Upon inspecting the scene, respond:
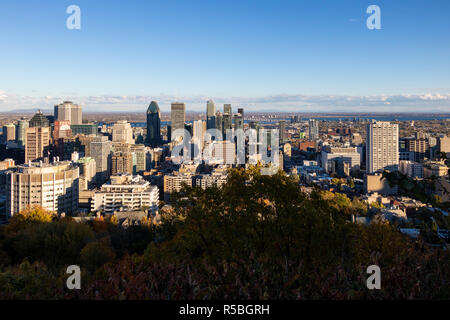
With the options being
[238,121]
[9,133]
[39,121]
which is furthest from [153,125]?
[9,133]

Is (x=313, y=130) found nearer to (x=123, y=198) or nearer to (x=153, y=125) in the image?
(x=153, y=125)

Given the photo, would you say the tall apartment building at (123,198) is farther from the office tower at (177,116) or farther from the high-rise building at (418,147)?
the office tower at (177,116)

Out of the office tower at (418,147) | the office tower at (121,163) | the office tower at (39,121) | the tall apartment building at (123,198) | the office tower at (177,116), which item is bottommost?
the tall apartment building at (123,198)

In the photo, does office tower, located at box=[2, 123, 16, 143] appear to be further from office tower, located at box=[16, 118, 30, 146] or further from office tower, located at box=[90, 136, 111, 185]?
office tower, located at box=[90, 136, 111, 185]

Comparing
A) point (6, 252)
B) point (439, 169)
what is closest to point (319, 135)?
point (439, 169)

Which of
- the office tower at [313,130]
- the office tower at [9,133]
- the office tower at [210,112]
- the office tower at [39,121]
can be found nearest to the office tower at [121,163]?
the office tower at [39,121]

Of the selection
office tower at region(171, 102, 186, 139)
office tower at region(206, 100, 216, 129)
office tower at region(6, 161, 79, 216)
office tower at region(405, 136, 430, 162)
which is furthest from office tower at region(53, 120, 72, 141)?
office tower at region(405, 136, 430, 162)
